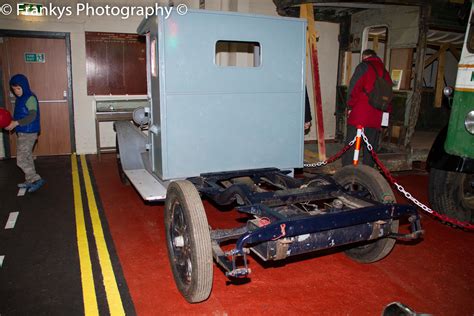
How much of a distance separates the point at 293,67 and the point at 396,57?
16.3 ft

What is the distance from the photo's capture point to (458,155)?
15.7 feet

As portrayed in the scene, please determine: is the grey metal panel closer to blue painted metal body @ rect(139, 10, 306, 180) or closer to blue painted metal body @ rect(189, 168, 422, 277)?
blue painted metal body @ rect(139, 10, 306, 180)

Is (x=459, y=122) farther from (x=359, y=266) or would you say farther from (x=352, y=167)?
(x=359, y=266)

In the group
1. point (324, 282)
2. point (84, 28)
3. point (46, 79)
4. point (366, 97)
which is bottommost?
point (324, 282)

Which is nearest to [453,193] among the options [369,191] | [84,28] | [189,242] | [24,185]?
[369,191]

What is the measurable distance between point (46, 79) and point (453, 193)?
8994mm

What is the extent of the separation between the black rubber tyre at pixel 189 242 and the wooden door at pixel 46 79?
7220 millimetres

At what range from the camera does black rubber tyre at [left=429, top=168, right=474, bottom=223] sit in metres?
5.07

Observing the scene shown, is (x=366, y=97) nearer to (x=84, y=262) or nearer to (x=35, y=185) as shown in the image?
(x=84, y=262)

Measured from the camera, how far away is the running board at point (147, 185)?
182 inches

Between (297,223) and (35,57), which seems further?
(35,57)

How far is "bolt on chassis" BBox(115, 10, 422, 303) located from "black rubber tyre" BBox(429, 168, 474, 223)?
59.1 inches

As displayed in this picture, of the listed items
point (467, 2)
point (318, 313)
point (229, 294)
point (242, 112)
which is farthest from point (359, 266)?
point (467, 2)

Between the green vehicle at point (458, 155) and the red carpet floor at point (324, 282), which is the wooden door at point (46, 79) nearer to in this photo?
the red carpet floor at point (324, 282)
